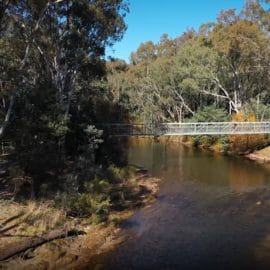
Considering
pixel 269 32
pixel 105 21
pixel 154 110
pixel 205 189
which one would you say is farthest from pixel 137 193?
pixel 154 110

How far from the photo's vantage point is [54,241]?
13445 mm

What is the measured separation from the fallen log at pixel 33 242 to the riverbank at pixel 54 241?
87 mm

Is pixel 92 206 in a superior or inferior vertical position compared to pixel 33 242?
superior

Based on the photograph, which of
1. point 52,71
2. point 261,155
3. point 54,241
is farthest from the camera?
point 261,155

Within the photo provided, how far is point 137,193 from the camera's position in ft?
73.4

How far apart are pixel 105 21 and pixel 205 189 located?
11771 mm

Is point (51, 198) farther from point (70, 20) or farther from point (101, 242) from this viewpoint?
point (70, 20)

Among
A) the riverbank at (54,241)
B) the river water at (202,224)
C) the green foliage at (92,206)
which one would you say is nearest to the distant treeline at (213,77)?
the river water at (202,224)

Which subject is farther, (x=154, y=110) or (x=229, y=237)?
(x=154, y=110)

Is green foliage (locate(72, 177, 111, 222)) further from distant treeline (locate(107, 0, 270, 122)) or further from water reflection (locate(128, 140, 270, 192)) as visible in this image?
distant treeline (locate(107, 0, 270, 122))

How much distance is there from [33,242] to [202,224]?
23.8ft

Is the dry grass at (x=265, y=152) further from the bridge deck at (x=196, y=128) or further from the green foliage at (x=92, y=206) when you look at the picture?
the green foliage at (x=92, y=206)

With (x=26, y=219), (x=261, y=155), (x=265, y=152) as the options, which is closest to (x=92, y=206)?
(x=26, y=219)

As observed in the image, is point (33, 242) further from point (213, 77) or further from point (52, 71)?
point (213, 77)
